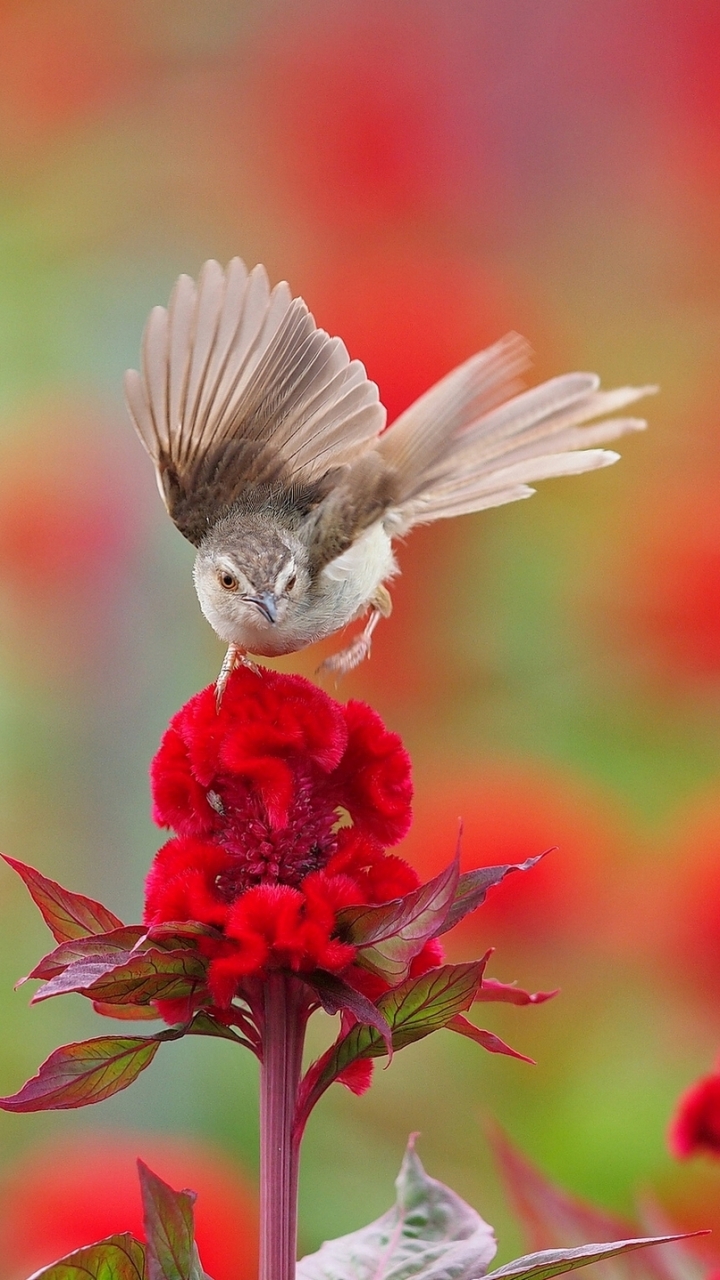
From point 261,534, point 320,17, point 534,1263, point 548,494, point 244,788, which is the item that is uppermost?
point 320,17

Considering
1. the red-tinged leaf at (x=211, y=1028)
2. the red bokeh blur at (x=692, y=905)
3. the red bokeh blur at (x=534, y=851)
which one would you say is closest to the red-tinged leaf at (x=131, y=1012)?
the red-tinged leaf at (x=211, y=1028)

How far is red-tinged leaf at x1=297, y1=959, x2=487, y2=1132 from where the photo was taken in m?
0.31

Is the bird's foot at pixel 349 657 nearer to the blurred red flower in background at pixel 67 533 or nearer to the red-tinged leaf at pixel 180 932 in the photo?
the red-tinged leaf at pixel 180 932

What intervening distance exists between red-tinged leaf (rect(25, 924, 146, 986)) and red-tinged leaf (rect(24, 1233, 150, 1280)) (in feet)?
0.20

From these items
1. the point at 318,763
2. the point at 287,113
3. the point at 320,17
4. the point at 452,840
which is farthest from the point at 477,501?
the point at 320,17

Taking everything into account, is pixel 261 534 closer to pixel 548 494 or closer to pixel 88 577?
pixel 88 577

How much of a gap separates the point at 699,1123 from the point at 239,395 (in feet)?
1.00

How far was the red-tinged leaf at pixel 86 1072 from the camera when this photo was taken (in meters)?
0.32

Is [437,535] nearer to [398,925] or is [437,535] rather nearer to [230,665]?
[230,665]

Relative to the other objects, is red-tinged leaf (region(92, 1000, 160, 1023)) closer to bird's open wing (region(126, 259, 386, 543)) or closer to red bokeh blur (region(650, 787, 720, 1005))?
bird's open wing (region(126, 259, 386, 543))

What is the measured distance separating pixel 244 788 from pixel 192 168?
132 centimetres

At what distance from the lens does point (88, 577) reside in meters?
1.26

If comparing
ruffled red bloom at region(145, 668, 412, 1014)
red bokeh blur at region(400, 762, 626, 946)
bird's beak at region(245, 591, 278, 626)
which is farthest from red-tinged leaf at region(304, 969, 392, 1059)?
red bokeh blur at region(400, 762, 626, 946)

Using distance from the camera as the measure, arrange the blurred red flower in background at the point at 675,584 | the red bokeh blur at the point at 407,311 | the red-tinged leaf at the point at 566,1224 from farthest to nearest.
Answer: the blurred red flower in background at the point at 675,584 → the red bokeh blur at the point at 407,311 → the red-tinged leaf at the point at 566,1224
